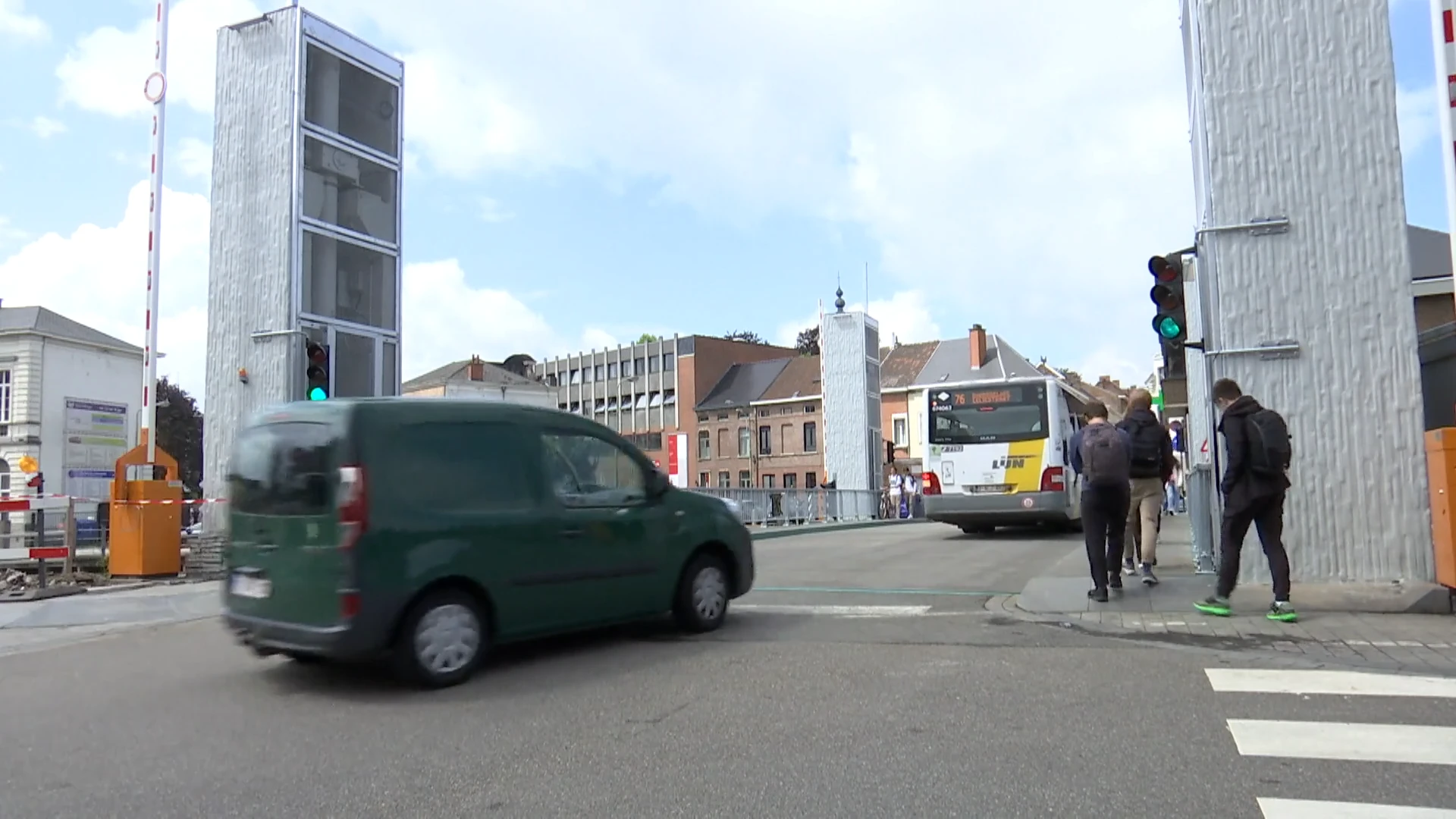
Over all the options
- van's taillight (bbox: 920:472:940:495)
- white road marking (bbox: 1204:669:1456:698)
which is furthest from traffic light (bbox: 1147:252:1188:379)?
van's taillight (bbox: 920:472:940:495)

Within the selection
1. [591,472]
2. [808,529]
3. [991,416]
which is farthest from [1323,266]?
[808,529]

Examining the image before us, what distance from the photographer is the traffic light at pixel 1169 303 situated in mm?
9281

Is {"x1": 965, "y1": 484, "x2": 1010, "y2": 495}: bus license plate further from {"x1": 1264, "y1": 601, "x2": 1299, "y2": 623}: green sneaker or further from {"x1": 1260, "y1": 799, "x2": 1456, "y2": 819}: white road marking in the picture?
{"x1": 1260, "y1": 799, "x2": 1456, "y2": 819}: white road marking

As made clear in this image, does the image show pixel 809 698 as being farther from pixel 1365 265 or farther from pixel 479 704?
pixel 1365 265

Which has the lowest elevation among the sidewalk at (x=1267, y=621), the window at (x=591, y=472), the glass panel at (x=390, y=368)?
the sidewalk at (x=1267, y=621)

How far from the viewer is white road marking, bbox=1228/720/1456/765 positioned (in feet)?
14.0

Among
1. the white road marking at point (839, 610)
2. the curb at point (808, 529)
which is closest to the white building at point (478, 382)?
the curb at point (808, 529)

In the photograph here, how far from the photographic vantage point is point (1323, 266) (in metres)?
8.32

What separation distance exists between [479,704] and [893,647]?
2787 mm

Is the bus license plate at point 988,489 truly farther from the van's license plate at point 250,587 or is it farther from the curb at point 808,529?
the van's license plate at point 250,587

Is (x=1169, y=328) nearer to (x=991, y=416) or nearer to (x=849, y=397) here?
(x=991, y=416)

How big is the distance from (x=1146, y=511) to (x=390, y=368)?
35.2 ft

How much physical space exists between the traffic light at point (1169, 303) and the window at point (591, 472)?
5.07 m

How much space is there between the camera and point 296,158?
14.2 m
